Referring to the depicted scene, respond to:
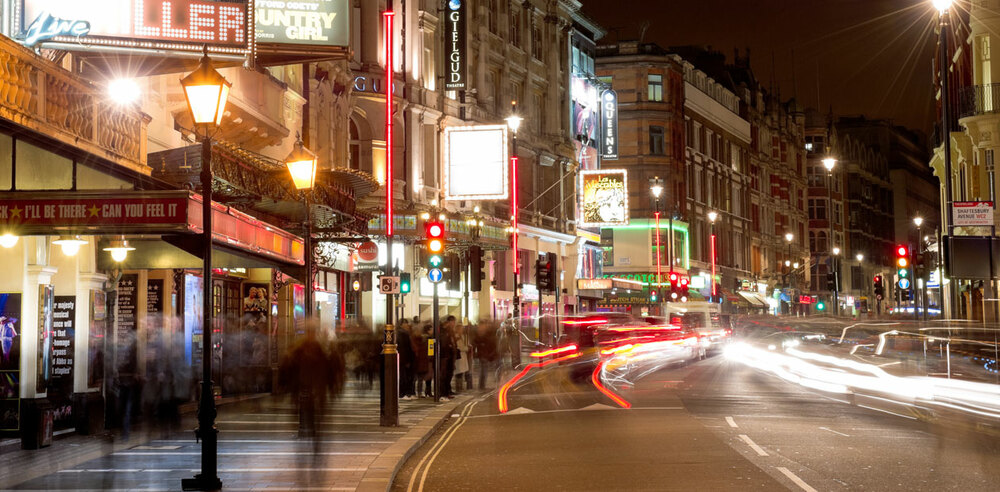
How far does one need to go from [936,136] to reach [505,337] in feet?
80.1

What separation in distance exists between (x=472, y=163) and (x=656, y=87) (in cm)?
3618

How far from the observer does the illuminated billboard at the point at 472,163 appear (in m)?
43.6

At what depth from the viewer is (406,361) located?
26719 mm

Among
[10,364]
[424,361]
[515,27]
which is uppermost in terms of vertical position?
[515,27]

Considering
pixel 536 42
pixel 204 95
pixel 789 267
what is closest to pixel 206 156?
pixel 204 95

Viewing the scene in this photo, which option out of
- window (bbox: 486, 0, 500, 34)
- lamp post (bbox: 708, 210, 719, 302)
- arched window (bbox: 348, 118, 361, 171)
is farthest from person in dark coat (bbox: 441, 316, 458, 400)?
lamp post (bbox: 708, 210, 719, 302)

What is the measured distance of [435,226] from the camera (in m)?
24.6

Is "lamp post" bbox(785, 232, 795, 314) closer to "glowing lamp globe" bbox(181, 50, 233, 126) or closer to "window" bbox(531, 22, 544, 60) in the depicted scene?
"window" bbox(531, 22, 544, 60)

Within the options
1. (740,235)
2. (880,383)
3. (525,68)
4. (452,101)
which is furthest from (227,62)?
(740,235)

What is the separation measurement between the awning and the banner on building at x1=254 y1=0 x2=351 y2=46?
69.8 m

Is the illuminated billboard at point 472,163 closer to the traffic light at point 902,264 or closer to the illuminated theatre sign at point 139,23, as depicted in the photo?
the traffic light at point 902,264

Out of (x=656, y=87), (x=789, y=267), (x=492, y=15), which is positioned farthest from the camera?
(x=789, y=267)

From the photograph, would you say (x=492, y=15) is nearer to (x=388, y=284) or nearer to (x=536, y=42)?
(x=536, y=42)

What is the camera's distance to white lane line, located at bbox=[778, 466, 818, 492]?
12.0m
